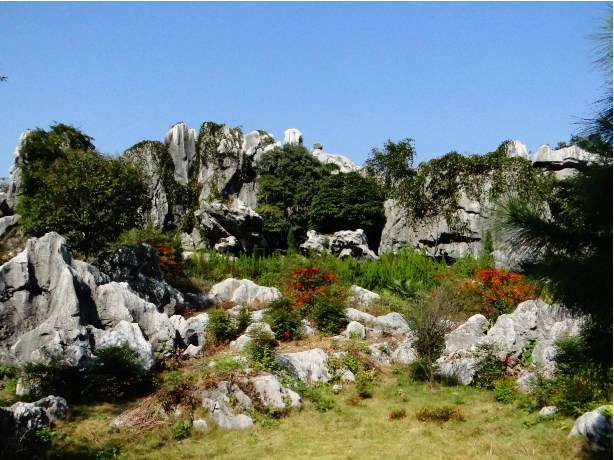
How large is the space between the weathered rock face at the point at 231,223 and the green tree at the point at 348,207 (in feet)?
8.40

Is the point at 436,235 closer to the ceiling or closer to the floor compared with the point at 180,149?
closer to the floor

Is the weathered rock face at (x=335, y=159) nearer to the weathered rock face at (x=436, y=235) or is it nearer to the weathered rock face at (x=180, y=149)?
the weathered rock face at (x=436, y=235)

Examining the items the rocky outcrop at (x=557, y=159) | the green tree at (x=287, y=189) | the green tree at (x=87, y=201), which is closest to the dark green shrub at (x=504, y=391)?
the green tree at (x=87, y=201)

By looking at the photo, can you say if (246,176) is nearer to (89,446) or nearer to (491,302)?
(491,302)

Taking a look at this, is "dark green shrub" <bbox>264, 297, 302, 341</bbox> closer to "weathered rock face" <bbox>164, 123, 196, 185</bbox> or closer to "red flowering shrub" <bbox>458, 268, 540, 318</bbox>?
"red flowering shrub" <bbox>458, 268, 540, 318</bbox>

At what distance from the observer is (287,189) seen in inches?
859

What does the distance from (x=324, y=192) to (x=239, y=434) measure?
15.0 meters

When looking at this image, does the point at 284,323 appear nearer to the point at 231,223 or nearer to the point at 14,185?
the point at 231,223

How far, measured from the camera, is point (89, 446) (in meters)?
5.89

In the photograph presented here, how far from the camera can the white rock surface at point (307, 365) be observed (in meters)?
8.05

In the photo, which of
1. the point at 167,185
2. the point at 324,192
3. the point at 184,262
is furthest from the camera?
the point at 167,185

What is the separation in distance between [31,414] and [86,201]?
20.2 ft

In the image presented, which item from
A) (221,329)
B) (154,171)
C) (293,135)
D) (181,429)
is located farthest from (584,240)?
(293,135)

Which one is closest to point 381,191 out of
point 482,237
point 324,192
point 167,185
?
point 324,192
